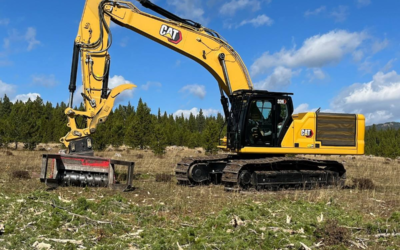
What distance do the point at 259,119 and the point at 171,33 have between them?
13.9 feet

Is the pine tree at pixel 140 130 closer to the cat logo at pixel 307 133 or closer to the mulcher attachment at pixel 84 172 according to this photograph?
the mulcher attachment at pixel 84 172

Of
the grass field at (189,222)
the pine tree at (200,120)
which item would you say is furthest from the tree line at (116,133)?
the pine tree at (200,120)

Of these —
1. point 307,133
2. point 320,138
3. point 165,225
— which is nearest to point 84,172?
point 165,225

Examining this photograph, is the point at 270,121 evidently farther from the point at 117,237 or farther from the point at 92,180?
the point at 117,237

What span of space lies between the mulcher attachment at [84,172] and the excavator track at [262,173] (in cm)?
255

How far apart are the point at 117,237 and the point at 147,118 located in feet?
155

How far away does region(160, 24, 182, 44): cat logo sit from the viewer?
12656 millimetres

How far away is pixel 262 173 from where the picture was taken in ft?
38.5

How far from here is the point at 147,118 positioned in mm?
52969

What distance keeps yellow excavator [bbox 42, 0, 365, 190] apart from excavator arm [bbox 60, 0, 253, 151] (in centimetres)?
3

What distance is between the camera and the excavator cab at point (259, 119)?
12.1 meters

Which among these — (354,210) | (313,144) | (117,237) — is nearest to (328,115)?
(313,144)

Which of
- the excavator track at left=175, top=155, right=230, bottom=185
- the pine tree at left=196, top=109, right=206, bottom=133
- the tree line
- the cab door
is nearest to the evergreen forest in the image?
the tree line

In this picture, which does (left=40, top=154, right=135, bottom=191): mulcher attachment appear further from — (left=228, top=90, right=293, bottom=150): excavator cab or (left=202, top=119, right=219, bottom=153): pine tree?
(left=202, top=119, right=219, bottom=153): pine tree
